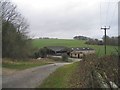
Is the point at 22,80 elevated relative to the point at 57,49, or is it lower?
elevated

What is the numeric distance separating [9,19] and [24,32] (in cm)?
906

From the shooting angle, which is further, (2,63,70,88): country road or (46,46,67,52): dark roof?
(46,46,67,52): dark roof

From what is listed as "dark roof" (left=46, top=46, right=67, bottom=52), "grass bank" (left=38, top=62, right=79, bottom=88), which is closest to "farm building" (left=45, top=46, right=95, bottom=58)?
"dark roof" (left=46, top=46, right=67, bottom=52)

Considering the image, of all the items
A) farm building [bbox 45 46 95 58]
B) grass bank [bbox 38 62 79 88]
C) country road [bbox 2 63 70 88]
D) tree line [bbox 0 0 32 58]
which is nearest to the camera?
grass bank [bbox 38 62 79 88]

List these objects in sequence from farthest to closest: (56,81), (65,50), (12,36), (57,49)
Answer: (65,50) < (57,49) < (12,36) < (56,81)

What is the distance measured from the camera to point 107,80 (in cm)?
816

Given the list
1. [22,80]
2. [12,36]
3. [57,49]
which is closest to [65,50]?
[57,49]

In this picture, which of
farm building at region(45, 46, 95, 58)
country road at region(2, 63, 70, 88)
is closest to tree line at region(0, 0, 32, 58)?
country road at region(2, 63, 70, 88)

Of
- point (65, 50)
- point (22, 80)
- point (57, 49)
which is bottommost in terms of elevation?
point (65, 50)

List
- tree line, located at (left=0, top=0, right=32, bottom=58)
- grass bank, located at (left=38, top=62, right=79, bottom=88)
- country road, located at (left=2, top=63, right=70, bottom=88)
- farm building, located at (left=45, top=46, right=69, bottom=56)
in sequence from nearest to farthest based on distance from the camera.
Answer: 1. grass bank, located at (left=38, top=62, right=79, bottom=88)
2. country road, located at (left=2, top=63, right=70, bottom=88)
3. tree line, located at (left=0, top=0, right=32, bottom=58)
4. farm building, located at (left=45, top=46, right=69, bottom=56)

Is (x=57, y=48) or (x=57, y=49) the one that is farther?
(x=57, y=49)

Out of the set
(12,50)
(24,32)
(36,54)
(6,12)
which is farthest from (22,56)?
(36,54)

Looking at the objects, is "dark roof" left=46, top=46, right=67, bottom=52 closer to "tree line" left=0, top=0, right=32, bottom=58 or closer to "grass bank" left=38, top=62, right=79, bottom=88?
"tree line" left=0, top=0, right=32, bottom=58

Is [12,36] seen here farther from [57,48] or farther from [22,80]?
[57,48]
